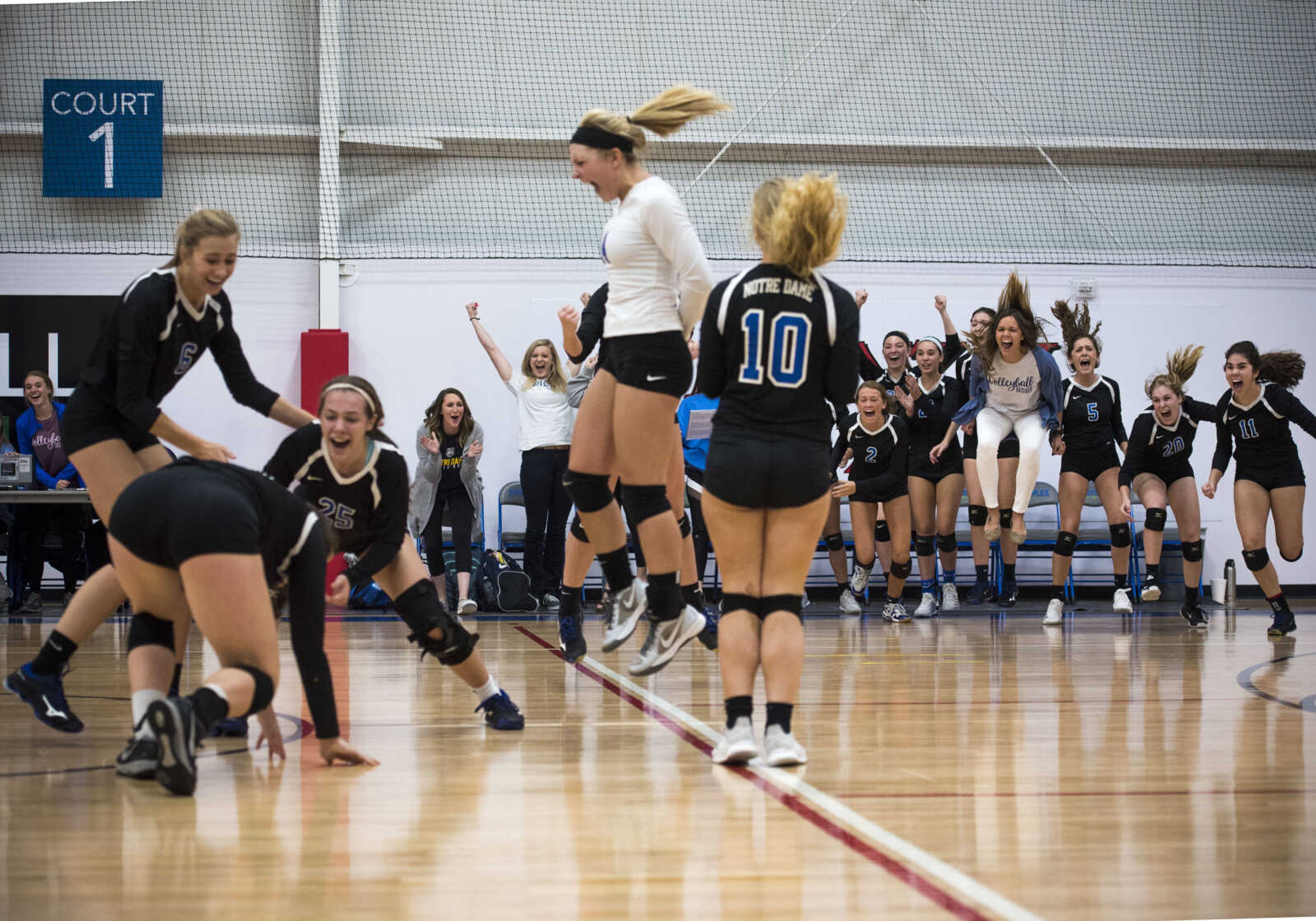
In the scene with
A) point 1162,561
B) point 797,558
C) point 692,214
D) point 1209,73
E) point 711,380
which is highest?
point 1209,73

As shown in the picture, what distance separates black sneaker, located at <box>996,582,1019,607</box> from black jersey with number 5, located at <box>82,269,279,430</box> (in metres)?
6.63

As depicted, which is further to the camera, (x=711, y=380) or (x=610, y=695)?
(x=610, y=695)

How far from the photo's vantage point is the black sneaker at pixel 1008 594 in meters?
9.12

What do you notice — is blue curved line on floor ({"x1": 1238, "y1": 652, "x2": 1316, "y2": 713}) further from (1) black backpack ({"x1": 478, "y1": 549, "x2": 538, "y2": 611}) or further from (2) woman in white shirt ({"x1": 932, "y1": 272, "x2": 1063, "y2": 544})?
(1) black backpack ({"x1": 478, "y1": 549, "x2": 538, "y2": 611})

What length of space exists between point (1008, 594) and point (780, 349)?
6425mm

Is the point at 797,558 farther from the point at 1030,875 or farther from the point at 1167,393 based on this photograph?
the point at 1167,393

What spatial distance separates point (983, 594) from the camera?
9477 millimetres

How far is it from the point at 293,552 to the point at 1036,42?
10491 mm

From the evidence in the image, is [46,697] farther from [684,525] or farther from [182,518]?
[684,525]

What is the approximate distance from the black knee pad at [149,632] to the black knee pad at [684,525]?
7.45 ft

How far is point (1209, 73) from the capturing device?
11680mm

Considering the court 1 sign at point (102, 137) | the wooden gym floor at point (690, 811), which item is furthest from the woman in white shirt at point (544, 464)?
the wooden gym floor at point (690, 811)

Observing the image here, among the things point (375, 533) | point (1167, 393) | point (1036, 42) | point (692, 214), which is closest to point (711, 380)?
point (375, 533)

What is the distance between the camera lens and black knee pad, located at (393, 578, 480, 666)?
11.7ft
